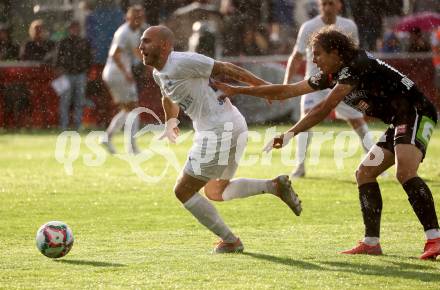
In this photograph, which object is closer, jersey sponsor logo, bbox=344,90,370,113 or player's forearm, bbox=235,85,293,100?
jersey sponsor logo, bbox=344,90,370,113

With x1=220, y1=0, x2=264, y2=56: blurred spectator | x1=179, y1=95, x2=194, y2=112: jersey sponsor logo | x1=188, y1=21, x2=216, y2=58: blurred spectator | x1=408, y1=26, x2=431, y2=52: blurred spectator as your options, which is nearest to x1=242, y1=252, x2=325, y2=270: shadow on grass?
x1=179, y1=95, x2=194, y2=112: jersey sponsor logo

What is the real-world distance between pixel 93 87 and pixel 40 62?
1298mm

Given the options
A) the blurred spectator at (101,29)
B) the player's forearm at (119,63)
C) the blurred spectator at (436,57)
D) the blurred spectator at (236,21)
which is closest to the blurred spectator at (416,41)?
the blurred spectator at (436,57)

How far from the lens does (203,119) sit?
9.09 metres

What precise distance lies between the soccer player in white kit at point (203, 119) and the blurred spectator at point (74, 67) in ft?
46.0

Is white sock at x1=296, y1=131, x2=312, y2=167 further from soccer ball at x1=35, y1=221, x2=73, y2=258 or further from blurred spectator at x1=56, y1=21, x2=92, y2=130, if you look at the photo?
blurred spectator at x1=56, y1=21, x2=92, y2=130

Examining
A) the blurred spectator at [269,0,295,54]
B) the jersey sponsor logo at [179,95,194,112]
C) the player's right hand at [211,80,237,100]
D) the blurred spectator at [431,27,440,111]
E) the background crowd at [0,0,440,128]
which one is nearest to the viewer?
the player's right hand at [211,80,237,100]

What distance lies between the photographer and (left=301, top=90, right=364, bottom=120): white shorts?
14.4m

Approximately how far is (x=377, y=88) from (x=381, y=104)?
157 millimetres

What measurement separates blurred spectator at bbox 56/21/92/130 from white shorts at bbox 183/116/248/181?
14176 mm

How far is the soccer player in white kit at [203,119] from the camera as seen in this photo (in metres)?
8.88

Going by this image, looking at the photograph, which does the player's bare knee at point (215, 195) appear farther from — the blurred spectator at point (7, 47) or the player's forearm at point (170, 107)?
the blurred spectator at point (7, 47)

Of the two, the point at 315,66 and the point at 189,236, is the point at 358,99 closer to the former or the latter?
the point at 189,236

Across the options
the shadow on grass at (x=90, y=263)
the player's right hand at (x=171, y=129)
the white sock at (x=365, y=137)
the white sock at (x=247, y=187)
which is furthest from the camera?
the white sock at (x=365, y=137)
